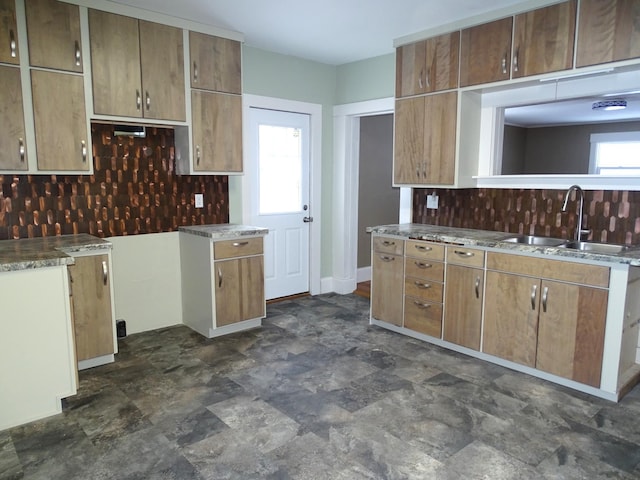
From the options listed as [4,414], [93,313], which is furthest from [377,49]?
[4,414]

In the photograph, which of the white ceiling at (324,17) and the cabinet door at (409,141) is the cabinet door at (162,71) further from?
the cabinet door at (409,141)

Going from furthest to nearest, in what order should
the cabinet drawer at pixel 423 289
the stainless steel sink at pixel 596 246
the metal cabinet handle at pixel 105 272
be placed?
the cabinet drawer at pixel 423 289 → the metal cabinet handle at pixel 105 272 → the stainless steel sink at pixel 596 246

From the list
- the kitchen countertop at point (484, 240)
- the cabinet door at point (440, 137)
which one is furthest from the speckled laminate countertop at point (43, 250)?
the cabinet door at point (440, 137)

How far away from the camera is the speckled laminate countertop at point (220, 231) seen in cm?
367

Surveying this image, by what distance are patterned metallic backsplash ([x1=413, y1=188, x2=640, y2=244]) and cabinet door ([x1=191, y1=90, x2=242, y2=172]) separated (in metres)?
1.77

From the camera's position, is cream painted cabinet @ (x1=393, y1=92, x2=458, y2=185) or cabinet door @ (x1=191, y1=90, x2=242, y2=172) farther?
cabinet door @ (x1=191, y1=90, x2=242, y2=172)

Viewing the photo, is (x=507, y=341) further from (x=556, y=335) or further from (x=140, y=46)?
(x=140, y=46)

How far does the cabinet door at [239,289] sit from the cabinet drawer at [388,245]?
3.33 ft

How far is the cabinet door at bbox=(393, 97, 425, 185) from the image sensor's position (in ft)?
12.8

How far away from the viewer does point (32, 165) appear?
308cm

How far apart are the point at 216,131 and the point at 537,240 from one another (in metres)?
2.75

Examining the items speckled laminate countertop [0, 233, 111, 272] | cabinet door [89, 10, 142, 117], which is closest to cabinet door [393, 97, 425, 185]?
cabinet door [89, 10, 142, 117]

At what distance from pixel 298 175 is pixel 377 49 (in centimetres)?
148

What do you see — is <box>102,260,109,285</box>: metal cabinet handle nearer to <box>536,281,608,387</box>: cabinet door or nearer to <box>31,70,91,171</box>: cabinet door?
<box>31,70,91,171</box>: cabinet door
